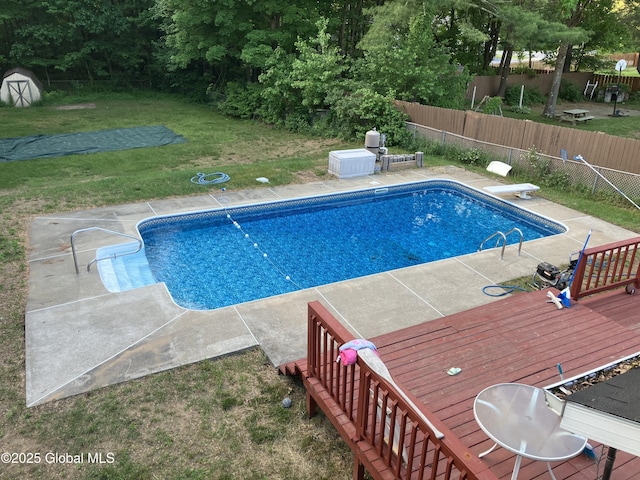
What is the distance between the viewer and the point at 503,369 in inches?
166

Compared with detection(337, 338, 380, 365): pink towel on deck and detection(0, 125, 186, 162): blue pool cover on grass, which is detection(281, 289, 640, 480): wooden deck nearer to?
detection(337, 338, 380, 365): pink towel on deck

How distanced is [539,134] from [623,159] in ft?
6.72

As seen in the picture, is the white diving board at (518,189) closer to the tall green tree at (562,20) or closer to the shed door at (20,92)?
the tall green tree at (562,20)

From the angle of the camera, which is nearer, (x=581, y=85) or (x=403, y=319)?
(x=403, y=319)

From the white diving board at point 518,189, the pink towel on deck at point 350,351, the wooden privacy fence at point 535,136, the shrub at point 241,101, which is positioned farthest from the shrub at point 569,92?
the pink towel on deck at point 350,351

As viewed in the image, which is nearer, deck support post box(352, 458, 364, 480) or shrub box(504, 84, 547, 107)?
deck support post box(352, 458, 364, 480)

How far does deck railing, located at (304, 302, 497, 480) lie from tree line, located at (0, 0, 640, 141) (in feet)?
38.5

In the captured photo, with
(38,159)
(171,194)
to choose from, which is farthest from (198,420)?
(38,159)

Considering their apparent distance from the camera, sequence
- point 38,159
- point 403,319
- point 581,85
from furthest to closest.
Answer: point 581,85, point 38,159, point 403,319

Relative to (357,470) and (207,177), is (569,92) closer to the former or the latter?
(207,177)

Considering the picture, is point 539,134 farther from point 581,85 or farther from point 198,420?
point 581,85

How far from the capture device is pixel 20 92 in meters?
20.7

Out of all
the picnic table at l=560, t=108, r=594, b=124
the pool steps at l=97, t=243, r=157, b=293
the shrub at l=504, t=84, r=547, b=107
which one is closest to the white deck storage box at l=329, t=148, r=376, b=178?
the pool steps at l=97, t=243, r=157, b=293

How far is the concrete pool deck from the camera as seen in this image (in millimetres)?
4922
